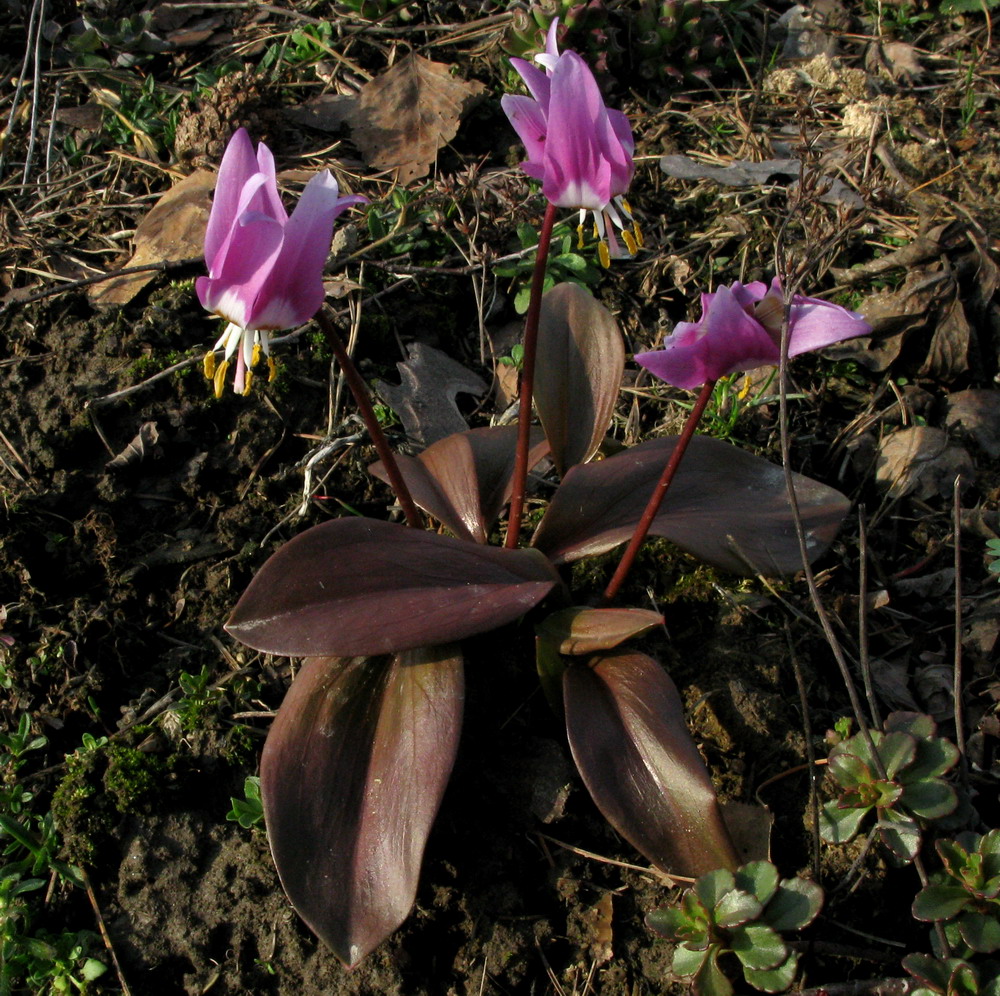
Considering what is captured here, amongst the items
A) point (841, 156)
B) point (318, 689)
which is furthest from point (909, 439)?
point (318, 689)

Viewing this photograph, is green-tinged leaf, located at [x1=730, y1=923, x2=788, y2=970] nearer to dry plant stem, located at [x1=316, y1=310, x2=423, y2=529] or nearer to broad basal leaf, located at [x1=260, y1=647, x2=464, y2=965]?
broad basal leaf, located at [x1=260, y1=647, x2=464, y2=965]

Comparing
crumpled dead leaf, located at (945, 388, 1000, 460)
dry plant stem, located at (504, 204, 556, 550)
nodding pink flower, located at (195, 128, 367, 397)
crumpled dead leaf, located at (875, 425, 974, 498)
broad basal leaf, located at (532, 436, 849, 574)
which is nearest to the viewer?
nodding pink flower, located at (195, 128, 367, 397)

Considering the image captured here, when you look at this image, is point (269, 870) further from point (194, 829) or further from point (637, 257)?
point (637, 257)

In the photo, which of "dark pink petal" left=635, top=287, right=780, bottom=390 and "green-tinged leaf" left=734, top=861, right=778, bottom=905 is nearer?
"dark pink petal" left=635, top=287, right=780, bottom=390

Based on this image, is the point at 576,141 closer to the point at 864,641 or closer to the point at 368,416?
the point at 368,416

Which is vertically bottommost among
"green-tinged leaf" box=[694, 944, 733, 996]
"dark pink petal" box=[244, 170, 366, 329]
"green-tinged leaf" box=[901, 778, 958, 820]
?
"green-tinged leaf" box=[694, 944, 733, 996]

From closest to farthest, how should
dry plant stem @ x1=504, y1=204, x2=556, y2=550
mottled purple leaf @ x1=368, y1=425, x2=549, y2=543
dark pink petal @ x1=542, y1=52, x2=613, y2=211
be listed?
dark pink petal @ x1=542, y1=52, x2=613, y2=211, dry plant stem @ x1=504, y1=204, x2=556, y2=550, mottled purple leaf @ x1=368, y1=425, x2=549, y2=543

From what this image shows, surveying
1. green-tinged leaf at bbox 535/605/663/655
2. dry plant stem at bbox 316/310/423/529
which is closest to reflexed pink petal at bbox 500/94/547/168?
dry plant stem at bbox 316/310/423/529
